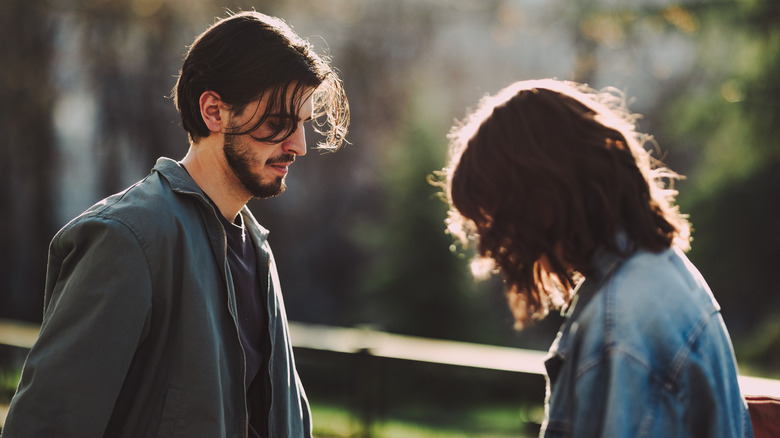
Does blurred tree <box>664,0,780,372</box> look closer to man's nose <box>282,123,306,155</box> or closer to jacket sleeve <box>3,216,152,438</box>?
man's nose <box>282,123,306,155</box>

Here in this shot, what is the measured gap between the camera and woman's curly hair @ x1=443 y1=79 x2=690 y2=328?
5.79 ft

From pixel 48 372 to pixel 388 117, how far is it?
22.1 metres

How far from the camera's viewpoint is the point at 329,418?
7.60m

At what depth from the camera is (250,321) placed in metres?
2.46

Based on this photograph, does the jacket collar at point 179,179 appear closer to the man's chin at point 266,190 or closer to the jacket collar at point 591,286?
the man's chin at point 266,190

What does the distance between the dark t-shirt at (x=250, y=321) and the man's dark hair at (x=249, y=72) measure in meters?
0.38

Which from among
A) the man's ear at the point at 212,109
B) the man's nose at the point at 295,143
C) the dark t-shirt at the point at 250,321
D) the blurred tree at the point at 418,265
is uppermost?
the man's ear at the point at 212,109

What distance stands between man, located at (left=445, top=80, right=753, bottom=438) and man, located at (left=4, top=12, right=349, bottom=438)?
2.56ft

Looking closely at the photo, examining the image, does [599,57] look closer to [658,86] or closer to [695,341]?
[658,86]

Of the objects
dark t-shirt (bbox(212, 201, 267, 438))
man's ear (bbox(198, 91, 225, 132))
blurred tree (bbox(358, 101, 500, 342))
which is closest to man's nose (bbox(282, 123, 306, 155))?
man's ear (bbox(198, 91, 225, 132))

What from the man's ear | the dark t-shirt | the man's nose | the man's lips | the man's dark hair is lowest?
the dark t-shirt

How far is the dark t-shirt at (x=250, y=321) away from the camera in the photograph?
2404 millimetres

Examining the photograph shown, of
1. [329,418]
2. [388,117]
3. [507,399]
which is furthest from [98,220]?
[388,117]

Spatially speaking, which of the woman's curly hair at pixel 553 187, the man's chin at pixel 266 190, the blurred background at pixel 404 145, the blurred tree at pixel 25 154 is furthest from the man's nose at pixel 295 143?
the blurred tree at pixel 25 154
